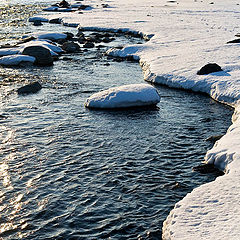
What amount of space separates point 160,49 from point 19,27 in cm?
2791

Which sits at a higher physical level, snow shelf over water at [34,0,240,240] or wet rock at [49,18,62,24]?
snow shelf over water at [34,0,240,240]

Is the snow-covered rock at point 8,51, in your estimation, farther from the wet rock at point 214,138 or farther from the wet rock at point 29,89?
the wet rock at point 214,138

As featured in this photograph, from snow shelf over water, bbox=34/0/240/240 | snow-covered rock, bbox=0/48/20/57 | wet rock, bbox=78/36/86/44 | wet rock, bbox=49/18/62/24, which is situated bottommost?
wet rock, bbox=49/18/62/24

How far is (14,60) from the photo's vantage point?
30.2m

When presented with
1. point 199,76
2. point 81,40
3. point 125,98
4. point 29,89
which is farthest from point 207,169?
point 81,40

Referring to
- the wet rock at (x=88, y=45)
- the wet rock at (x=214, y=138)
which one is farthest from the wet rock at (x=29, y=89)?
the wet rock at (x=88, y=45)

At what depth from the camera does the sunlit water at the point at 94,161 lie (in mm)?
10383

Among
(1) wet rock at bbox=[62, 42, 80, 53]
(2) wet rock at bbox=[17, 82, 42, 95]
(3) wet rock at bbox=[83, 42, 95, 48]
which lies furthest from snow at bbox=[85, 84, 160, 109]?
(3) wet rock at bbox=[83, 42, 95, 48]

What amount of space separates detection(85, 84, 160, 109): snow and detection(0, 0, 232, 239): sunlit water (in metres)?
0.50

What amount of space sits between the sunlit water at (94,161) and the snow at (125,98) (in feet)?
1.66

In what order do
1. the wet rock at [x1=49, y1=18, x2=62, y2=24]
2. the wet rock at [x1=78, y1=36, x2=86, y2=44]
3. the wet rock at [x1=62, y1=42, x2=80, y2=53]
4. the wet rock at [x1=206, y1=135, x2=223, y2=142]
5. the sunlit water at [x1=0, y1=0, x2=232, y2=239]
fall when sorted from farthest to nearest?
the wet rock at [x1=49, y1=18, x2=62, y2=24] < the wet rock at [x1=78, y1=36, x2=86, y2=44] < the wet rock at [x1=62, y1=42, x2=80, y2=53] < the wet rock at [x1=206, y1=135, x2=223, y2=142] < the sunlit water at [x1=0, y1=0, x2=232, y2=239]

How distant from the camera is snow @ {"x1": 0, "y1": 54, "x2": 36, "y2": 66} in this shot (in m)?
30.3

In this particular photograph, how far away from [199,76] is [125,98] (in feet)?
20.8

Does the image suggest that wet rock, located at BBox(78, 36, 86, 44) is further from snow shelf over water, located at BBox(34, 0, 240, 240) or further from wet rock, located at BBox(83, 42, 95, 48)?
snow shelf over water, located at BBox(34, 0, 240, 240)
